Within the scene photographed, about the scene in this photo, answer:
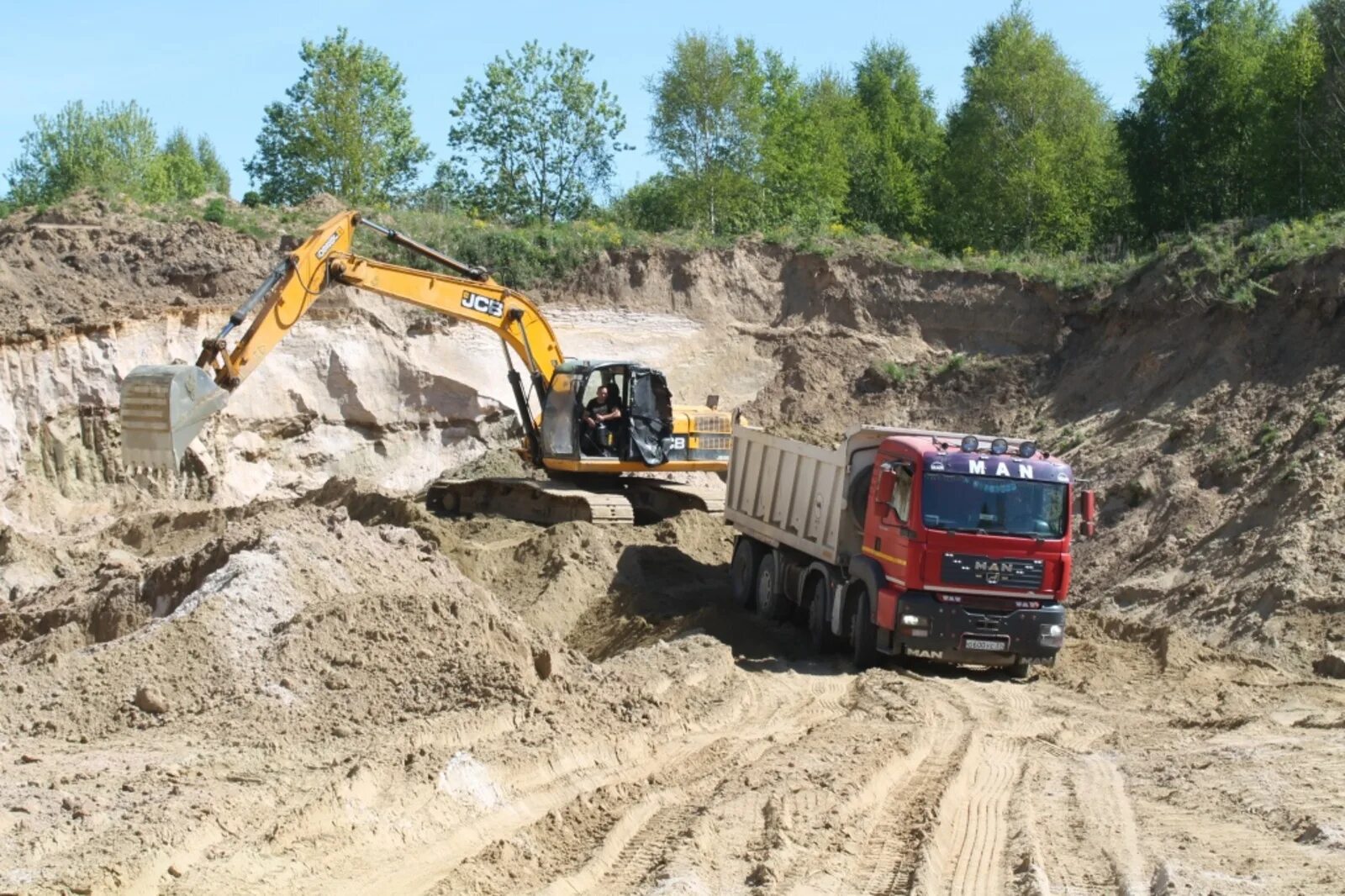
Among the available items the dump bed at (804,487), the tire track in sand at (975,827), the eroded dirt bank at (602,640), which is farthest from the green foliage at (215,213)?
the tire track in sand at (975,827)

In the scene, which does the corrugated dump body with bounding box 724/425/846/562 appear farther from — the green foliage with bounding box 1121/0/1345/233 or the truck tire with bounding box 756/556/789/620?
the green foliage with bounding box 1121/0/1345/233

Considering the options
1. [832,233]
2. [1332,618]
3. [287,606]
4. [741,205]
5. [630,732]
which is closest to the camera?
[630,732]

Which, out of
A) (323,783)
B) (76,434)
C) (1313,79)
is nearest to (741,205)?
(1313,79)

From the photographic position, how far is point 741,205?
40750 millimetres

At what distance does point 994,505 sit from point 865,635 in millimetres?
1820

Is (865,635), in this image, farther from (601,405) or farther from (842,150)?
(842,150)

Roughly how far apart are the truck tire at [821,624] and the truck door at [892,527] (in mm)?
1032

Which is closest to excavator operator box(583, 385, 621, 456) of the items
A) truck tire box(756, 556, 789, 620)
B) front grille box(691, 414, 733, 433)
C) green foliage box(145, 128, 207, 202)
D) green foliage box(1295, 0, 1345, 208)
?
front grille box(691, 414, 733, 433)

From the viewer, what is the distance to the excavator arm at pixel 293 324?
1571cm

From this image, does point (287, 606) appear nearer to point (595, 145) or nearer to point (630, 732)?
point (630, 732)

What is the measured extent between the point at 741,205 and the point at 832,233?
8325mm

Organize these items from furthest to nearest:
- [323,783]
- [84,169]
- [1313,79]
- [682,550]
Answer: [84,169], [1313,79], [682,550], [323,783]

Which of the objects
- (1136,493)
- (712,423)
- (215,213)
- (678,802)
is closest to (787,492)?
(712,423)

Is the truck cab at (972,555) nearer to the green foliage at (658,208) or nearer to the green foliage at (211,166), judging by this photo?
the green foliage at (658,208)
